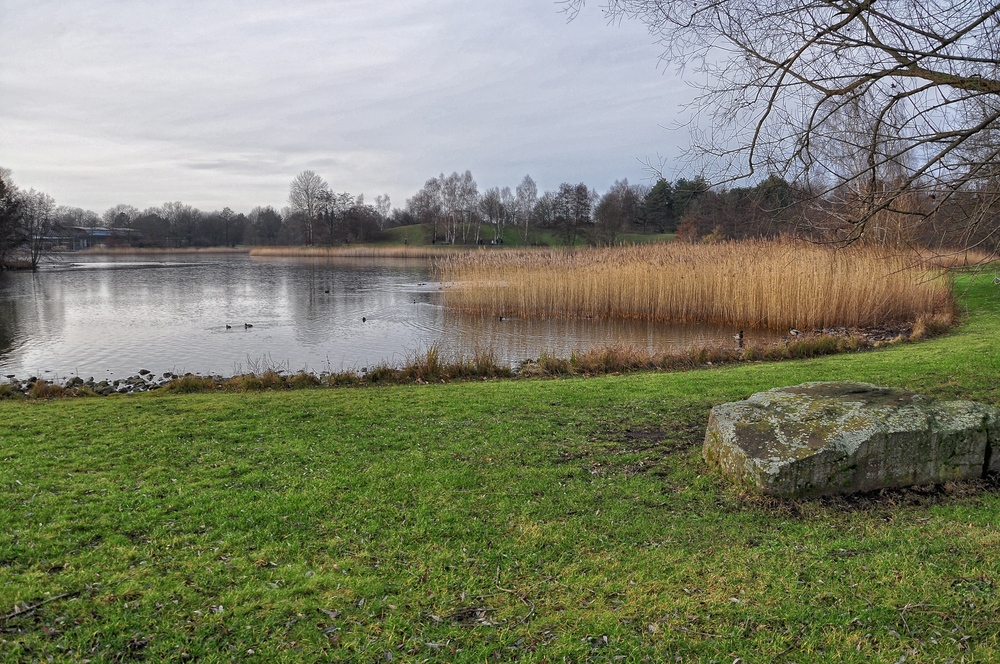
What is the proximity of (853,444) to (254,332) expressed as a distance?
1730 cm

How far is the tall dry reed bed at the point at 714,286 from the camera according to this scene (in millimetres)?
18172

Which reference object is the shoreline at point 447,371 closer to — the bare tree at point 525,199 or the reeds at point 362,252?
the reeds at point 362,252

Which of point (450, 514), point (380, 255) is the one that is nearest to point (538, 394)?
point (450, 514)

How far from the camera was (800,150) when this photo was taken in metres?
6.52

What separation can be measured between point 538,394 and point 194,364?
8.99m

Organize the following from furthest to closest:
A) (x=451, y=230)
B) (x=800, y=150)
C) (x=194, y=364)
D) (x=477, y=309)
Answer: (x=451, y=230)
(x=477, y=309)
(x=194, y=364)
(x=800, y=150)

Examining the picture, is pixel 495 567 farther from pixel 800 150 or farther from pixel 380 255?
pixel 380 255

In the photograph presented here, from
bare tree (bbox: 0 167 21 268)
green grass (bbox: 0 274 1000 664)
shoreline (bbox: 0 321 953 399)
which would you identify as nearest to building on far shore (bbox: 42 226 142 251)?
bare tree (bbox: 0 167 21 268)

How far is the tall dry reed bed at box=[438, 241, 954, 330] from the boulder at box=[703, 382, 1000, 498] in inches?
433

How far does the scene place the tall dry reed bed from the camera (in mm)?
18172

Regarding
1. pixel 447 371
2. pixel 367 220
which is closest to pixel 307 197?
pixel 367 220

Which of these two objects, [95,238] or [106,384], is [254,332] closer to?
[106,384]

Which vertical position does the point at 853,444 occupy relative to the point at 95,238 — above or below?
below

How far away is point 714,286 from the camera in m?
20.0
